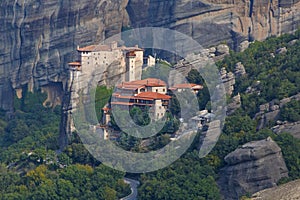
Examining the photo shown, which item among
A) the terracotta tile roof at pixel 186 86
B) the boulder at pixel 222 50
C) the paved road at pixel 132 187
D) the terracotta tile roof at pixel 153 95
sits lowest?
the paved road at pixel 132 187

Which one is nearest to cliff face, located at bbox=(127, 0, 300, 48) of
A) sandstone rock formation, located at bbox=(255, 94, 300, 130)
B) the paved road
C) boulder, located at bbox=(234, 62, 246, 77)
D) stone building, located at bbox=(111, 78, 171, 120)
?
boulder, located at bbox=(234, 62, 246, 77)

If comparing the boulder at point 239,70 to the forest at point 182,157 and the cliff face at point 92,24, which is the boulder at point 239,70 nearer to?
the forest at point 182,157

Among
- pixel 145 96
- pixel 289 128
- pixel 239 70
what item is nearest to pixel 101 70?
pixel 145 96

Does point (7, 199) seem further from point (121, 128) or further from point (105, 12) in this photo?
point (105, 12)

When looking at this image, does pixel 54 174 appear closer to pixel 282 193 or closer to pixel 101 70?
pixel 101 70

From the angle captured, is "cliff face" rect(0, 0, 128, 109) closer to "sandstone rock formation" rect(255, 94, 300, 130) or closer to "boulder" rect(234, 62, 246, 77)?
"boulder" rect(234, 62, 246, 77)

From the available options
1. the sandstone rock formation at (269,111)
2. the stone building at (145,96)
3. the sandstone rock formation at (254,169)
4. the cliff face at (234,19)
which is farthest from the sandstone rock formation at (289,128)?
the cliff face at (234,19)

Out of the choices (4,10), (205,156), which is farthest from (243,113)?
(4,10)
